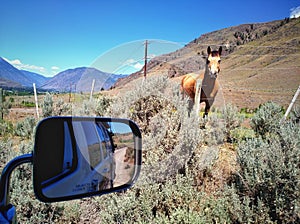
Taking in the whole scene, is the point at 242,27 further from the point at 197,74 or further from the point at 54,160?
the point at 54,160

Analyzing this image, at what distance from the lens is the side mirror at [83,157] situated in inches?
38.4


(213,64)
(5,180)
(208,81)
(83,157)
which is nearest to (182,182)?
(83,157)

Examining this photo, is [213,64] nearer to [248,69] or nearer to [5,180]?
[248,69]

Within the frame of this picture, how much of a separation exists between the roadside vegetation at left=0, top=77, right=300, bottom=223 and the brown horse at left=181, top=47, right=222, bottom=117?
6.92ft

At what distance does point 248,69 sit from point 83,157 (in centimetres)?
1144

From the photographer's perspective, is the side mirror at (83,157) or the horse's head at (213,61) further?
the horse's head at (213,61)

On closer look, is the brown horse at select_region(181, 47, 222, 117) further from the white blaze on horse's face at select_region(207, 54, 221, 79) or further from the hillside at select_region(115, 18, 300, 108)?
the hillside at select_region(115, 18, 300, 108)

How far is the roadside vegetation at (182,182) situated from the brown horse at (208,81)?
2.11 m

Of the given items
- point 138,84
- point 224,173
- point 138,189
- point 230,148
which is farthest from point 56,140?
point 230,148

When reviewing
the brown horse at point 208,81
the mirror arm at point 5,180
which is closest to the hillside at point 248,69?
the brown horse at point 208,81

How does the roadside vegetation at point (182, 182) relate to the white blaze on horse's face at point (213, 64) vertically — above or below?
below

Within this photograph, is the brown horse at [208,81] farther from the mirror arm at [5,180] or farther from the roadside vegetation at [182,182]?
the mirror arm at [5,180]

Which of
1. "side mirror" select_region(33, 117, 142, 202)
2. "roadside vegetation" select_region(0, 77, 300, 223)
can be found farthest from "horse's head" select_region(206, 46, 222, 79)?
"side mirror" select_region(33, 117, 142, 202)

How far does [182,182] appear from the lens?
10.4 ft
